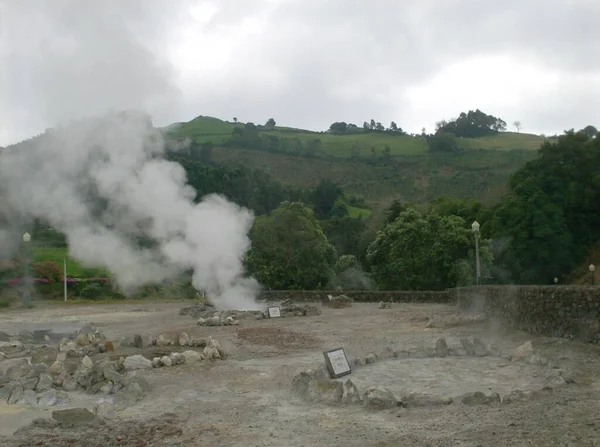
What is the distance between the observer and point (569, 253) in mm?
37969

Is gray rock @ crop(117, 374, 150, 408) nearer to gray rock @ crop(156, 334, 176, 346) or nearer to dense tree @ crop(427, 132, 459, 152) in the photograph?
gray rock @ crop(156, 334, 176, 346)

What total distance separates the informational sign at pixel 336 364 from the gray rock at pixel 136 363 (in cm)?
Result: 417

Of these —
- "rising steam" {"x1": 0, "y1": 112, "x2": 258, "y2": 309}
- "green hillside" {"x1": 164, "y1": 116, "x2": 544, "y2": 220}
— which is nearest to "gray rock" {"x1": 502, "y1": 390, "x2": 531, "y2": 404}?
"rising steam" {"x1": 0, "y1": 112, "x2": 258, "y2": 309}

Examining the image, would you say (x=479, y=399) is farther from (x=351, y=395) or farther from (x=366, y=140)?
(x=366, y=140)

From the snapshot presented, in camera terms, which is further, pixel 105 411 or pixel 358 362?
pixel 358 362

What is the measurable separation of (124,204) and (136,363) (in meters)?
15.9

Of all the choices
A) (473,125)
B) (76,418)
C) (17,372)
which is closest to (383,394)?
(76,418)

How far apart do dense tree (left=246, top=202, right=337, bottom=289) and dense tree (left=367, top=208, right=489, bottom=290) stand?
5507mm

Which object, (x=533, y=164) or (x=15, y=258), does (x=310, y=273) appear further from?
(x=15, y=258)

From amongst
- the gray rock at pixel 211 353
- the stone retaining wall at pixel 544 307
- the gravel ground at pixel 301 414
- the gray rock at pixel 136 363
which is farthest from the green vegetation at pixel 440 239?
the gravel ground at pixel 301 414

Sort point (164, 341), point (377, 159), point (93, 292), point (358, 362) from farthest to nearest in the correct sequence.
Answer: point (377, 159)
point (93, 292)
point (164, 341)
point (358, 362)

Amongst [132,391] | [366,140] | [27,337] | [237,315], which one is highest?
[366,140]

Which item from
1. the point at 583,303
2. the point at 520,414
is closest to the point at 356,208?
the point at 583,303

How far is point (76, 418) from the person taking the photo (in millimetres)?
7918
